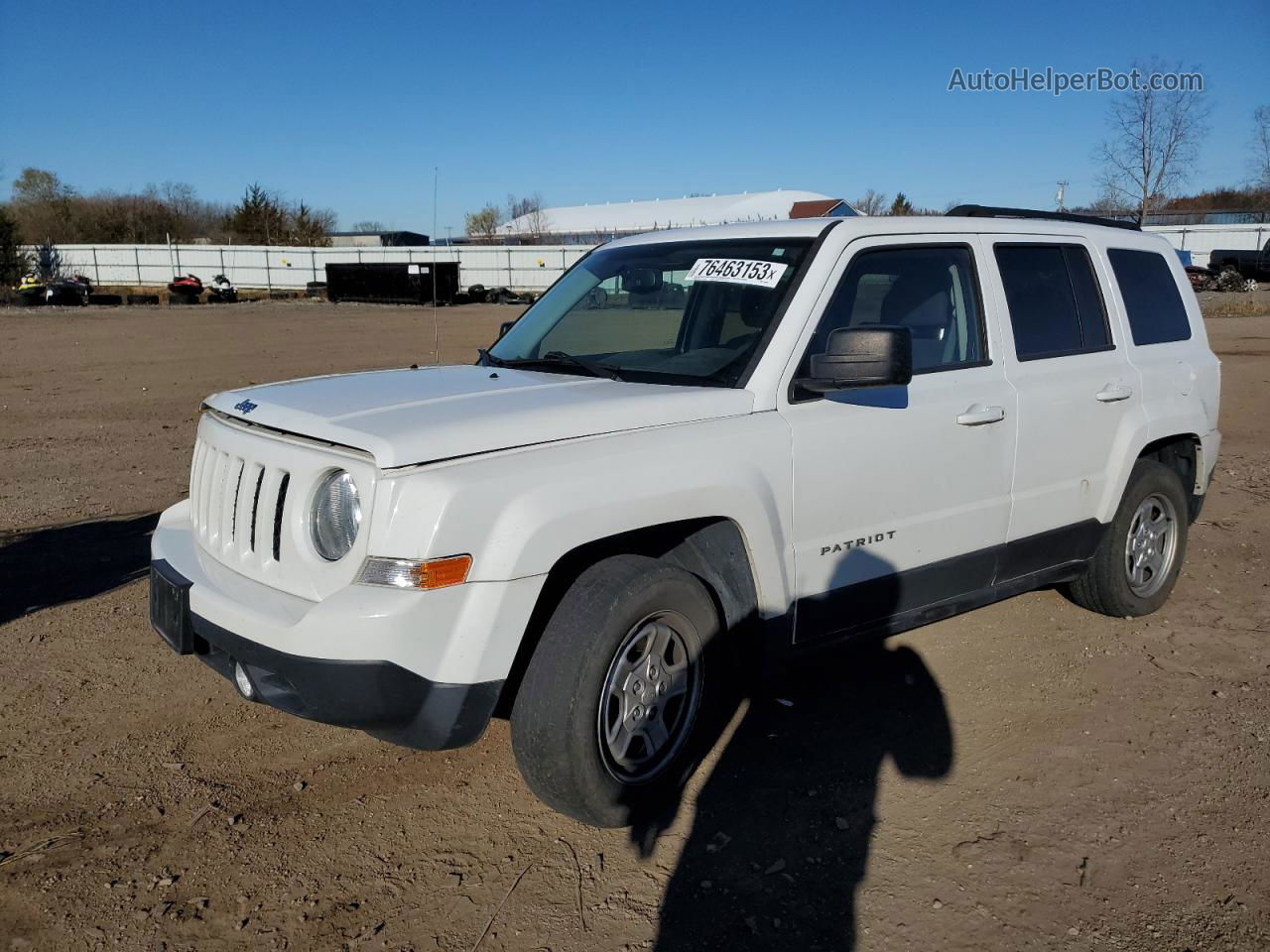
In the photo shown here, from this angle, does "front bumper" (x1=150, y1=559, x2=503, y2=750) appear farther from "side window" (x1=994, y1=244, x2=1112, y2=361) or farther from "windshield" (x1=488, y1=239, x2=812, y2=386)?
"side window" (x1=994, y1=244, x2=1112, y2=361)

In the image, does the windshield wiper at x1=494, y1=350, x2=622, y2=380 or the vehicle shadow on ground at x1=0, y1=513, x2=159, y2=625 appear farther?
the vehicle shadow on ground at x1=0, y1=513, x2=159, y2=625

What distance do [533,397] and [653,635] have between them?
0.92 m

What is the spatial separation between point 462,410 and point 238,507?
81cm

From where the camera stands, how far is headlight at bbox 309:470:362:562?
120 inches

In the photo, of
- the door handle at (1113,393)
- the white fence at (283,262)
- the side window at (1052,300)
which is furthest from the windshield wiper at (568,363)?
the white fence at (283,262)

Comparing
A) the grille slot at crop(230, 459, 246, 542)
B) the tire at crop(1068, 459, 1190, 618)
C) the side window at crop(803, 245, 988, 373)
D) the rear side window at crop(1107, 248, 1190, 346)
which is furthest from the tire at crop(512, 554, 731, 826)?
the rear side window at crop(1107, 248, 1190, 346)

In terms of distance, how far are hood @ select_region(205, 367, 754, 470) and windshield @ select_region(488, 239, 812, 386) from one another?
0.23m

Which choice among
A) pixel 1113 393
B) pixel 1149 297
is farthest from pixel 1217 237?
pixel 1113 393

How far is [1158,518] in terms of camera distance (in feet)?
17.8

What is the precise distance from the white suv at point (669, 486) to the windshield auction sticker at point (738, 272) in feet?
0.04

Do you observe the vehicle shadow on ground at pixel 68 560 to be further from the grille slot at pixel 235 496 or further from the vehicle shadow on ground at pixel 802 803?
the vehicle shadow on ground at pixel 802 803

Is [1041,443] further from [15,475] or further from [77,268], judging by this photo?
[77,268]

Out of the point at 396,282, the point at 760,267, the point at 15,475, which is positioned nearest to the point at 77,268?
the point at 396,282

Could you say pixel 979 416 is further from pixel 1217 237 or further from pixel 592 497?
pixel 1217 237
